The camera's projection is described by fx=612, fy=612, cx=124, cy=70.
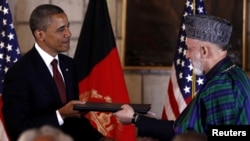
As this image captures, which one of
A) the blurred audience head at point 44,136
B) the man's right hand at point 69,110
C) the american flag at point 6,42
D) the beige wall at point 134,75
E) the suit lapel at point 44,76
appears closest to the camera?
the blurred audience head at point 44,136

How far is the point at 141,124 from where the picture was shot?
3.49m

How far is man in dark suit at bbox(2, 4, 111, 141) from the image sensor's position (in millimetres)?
3652

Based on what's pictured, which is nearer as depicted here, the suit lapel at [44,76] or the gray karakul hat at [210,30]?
the gray karakul hat at [210,30]

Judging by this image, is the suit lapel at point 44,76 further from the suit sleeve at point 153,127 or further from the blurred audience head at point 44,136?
the blurred audience head at point 44,136

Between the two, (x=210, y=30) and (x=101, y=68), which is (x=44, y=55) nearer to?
(x=210, y=30)

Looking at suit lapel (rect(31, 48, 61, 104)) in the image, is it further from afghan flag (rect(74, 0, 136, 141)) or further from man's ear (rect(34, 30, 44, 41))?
afghan flag (rect(74, 0, 136, 141))

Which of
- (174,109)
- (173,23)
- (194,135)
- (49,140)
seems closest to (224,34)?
(194,135)

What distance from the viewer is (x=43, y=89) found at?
377 cm

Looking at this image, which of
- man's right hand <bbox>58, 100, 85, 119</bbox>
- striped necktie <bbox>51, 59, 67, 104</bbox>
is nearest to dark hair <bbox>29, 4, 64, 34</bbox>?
striped necktie <bbox>51, 59, 67, 104</bbox>

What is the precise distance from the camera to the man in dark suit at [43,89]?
3.65 meters

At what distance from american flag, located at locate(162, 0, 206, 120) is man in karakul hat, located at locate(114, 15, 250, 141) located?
5.37ft

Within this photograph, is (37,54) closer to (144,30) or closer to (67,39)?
(67,39)

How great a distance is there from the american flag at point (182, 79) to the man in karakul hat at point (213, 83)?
164 cm

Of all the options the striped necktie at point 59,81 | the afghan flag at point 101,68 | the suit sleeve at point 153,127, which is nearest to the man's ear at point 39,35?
the striped necktie at point 59,81
